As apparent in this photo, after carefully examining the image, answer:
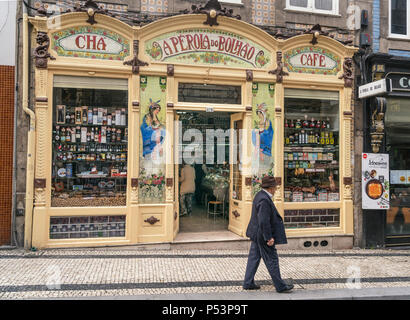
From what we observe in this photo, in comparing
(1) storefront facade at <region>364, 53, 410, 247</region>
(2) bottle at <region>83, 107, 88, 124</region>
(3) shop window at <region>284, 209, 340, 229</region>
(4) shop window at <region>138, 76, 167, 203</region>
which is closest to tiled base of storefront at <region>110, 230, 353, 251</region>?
(3) shop window at <region>284, 209, 340, 229</region>

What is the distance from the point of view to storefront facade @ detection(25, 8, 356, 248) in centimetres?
719

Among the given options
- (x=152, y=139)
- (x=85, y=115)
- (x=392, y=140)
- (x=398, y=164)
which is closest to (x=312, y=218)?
(x=398, y=164)

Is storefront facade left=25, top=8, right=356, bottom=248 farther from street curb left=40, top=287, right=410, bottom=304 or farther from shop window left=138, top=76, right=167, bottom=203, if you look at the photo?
street curb left=40, top=287, right=410, bottom=304

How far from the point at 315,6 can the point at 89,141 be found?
646 centimetres

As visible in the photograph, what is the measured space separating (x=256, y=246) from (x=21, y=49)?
6.14 metres

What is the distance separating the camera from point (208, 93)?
26.2 feet

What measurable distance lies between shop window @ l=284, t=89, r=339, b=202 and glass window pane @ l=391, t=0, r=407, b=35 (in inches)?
102

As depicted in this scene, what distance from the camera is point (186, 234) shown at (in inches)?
326

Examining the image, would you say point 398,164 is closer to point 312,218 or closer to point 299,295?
point 312,218

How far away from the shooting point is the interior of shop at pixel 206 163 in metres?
8.99

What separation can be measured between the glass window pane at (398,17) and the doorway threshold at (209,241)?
6844 millimetres

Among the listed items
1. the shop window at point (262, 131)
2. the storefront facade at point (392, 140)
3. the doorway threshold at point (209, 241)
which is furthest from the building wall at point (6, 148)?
the storefront facade at point (392, 140)

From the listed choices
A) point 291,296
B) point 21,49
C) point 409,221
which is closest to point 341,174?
point 409,221
